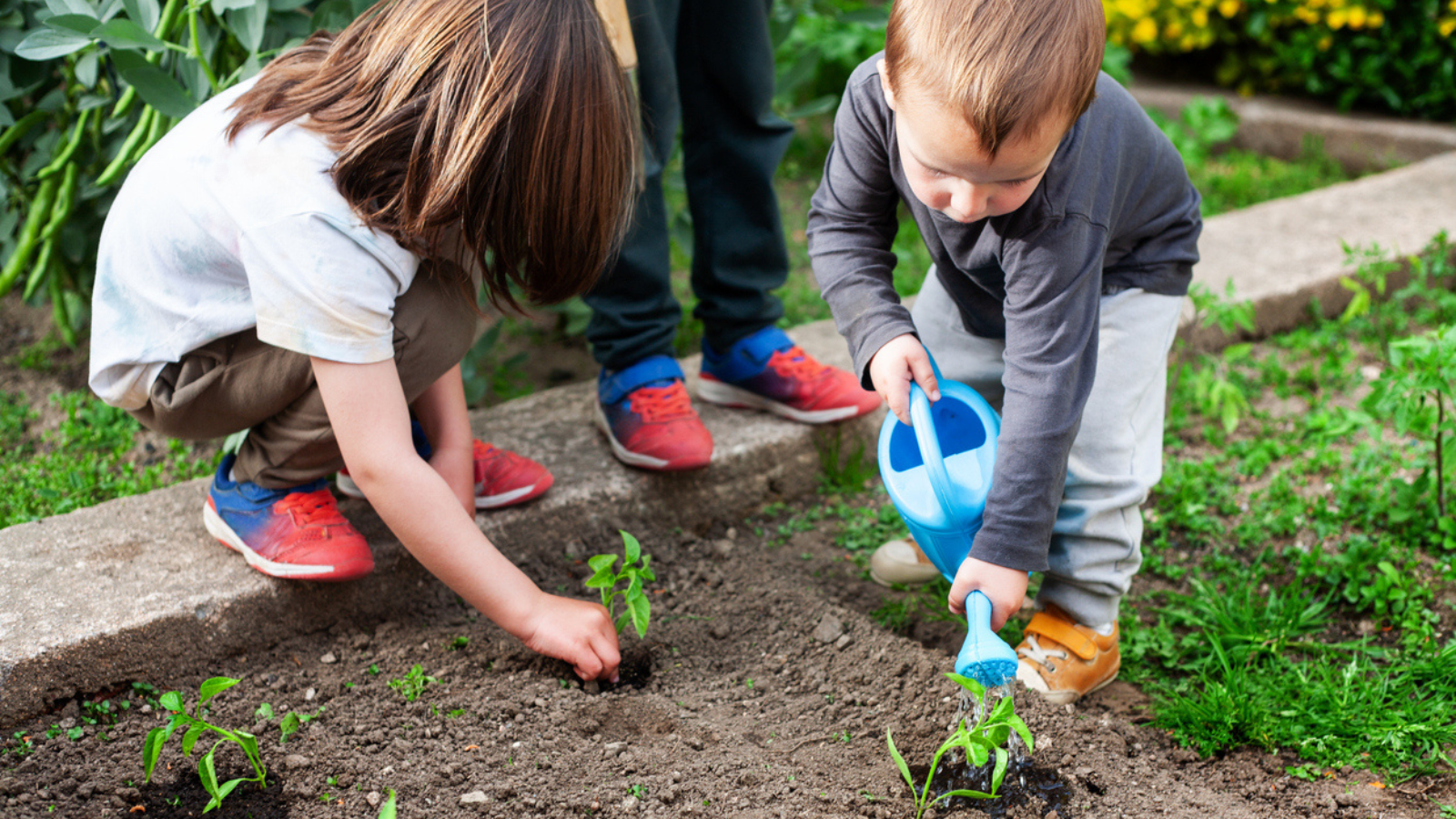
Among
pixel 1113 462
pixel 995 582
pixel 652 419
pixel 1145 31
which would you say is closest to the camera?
pixel 995 582

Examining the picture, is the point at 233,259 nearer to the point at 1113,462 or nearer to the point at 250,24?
the point at 250,24

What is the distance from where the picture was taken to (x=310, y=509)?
1639 mm

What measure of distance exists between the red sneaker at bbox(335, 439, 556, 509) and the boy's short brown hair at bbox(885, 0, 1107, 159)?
0.97 meters

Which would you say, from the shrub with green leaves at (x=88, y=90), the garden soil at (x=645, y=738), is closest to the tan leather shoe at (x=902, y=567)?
the garden soil at (x=645, y=738)

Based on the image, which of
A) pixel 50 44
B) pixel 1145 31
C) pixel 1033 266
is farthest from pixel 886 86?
pixel 1145 31

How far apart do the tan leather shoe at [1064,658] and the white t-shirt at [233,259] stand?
105 centimetres

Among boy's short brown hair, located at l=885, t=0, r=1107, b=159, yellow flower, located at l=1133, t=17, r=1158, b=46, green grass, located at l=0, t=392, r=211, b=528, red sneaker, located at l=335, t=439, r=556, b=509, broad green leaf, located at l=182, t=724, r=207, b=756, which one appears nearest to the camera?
boy's short brown hair, located at l=885, t=0, r=1107, b=159

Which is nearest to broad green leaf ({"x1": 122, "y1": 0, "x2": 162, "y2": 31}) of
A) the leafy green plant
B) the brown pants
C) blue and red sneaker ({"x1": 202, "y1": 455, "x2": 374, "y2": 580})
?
the brown pants

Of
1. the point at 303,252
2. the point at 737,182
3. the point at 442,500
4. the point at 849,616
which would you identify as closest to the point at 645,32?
the point at 737,182

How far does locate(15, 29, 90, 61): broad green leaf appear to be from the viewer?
1619mm

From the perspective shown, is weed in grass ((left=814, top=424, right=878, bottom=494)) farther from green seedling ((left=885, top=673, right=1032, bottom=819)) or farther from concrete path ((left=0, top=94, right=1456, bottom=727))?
green seedling ((left=885, top=673, right=1032, bottom=819))

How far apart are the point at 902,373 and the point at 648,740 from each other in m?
0.61

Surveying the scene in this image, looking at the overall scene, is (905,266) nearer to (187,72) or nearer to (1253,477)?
(1253,477)

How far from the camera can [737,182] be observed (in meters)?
2.11
